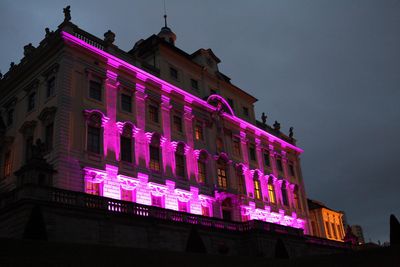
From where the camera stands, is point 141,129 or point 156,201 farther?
point 141,129

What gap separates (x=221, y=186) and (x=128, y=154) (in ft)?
38.9

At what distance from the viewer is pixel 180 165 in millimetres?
39875

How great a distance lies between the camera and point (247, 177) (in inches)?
1892

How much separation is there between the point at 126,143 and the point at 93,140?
10.2ft

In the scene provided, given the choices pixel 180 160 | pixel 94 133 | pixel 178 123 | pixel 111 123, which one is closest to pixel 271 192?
pixel 180 160

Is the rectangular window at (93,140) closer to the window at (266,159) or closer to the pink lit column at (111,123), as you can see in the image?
the pink lit column at (111,123)

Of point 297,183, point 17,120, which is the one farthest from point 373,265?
point 297,183

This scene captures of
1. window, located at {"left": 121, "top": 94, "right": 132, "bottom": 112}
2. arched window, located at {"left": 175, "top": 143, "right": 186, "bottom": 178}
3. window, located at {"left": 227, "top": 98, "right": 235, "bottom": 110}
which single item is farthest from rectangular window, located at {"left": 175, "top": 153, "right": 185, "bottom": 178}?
window, located at {"left": 227, "top": 98, "right": 235, "bottom": 110}

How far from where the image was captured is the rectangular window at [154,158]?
37.1 metres

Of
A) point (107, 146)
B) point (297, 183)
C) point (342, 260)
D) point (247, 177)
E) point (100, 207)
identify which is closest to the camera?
point (342, 260)

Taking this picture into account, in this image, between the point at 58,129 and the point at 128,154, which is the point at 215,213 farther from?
the point at 58,129

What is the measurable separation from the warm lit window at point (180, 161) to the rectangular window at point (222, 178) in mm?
5190

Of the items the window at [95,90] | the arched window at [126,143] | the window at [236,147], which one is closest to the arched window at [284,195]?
the window at [236,147]

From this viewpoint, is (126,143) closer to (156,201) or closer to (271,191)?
(156,201)
